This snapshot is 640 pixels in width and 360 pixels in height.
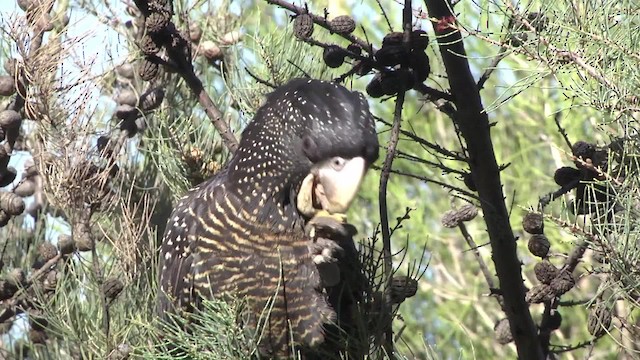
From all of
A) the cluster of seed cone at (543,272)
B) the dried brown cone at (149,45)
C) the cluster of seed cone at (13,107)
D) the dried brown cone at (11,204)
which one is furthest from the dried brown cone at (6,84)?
the cluster of seed cone at (543,272)

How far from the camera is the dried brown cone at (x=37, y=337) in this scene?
305cm

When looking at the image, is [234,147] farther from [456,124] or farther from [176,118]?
[456,124]

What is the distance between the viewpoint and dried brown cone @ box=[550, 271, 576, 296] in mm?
2375

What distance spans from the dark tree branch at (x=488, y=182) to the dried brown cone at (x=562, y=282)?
0.18m

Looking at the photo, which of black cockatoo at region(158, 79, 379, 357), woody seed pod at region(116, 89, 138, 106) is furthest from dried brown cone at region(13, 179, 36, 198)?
black cockatoo at region(158, 79, 379, 357)

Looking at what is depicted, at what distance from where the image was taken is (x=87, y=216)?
2.76m

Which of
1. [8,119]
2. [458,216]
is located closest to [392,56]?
[458,216]

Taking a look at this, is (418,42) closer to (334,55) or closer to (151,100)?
(334,55)

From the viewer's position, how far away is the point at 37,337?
120 inches

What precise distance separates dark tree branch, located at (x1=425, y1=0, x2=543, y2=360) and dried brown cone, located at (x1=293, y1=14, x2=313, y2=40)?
290 millimetres

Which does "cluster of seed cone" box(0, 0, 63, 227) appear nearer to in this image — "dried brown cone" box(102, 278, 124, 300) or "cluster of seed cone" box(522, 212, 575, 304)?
"dried brown cone" box(102, 278, 124, 300)

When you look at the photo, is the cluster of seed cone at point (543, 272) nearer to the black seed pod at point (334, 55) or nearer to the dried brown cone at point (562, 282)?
the dried brown cone at point (562, 282)

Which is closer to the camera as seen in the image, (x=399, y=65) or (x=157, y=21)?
(x=399, y=65)

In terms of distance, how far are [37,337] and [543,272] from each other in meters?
1.43
